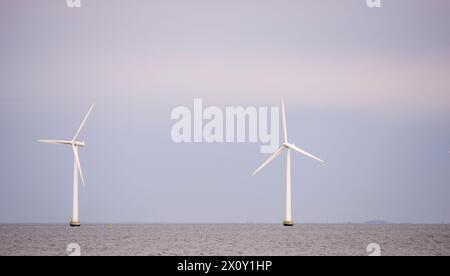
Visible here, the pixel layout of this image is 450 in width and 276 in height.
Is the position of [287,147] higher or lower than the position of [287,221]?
higher

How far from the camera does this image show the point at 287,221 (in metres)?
194
